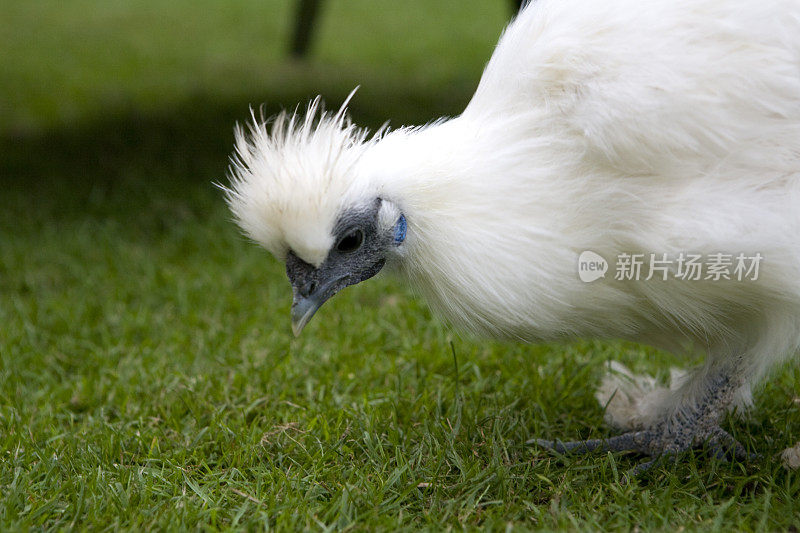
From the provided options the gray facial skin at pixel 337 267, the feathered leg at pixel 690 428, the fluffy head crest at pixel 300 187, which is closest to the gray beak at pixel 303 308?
the gray facial skin at pixel 337 267

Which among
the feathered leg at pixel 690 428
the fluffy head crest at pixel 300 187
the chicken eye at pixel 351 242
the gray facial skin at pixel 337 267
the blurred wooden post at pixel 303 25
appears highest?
the fluffy head crest at pixel 300 187

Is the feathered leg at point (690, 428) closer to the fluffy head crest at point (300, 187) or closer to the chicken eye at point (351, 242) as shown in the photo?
the chicken eye at point (351, 242)

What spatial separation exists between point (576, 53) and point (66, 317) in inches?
119

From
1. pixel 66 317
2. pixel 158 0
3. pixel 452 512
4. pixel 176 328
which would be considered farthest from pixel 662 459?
pixel 158 0

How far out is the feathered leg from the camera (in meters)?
2.71

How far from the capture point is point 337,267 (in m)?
2.56

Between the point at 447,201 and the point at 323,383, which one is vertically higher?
the point at 447,201

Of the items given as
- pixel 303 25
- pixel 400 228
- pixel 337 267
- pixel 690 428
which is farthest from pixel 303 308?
pixel 303 25

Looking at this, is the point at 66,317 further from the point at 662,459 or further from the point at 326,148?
the point at 662,459

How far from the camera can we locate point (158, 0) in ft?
43.2

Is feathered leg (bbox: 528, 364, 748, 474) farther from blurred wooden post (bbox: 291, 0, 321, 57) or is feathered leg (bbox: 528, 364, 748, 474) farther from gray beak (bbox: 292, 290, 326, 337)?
blurred wooden post (bbox: 291, 0, 321, 57)

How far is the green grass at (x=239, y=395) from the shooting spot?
248 centimetres

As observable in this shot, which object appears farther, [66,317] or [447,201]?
[66,317]

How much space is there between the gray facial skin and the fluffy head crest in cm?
5
